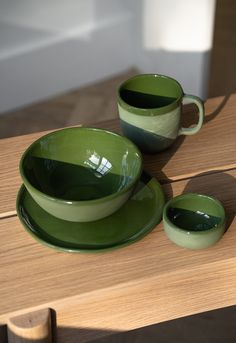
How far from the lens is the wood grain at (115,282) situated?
29.9 inches

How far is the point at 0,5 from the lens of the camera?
1.89m

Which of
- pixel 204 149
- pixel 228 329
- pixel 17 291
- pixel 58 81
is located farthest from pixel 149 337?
pixel 58 81

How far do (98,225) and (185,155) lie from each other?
0.21 m

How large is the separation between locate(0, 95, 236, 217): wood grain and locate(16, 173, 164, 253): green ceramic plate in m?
0.05

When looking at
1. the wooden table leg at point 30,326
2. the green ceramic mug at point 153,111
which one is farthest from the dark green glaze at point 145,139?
the wooden table leg at point 30,326

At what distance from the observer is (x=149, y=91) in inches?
40.3

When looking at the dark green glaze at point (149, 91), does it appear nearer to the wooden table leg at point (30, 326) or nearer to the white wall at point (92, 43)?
the wooden table leg at point (30, 326)

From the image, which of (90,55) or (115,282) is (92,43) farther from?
(115,282)

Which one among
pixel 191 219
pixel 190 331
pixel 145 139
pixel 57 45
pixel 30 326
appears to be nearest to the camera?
pixel 30 326

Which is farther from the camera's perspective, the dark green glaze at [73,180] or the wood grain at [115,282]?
the dark green glaze at [73,180]

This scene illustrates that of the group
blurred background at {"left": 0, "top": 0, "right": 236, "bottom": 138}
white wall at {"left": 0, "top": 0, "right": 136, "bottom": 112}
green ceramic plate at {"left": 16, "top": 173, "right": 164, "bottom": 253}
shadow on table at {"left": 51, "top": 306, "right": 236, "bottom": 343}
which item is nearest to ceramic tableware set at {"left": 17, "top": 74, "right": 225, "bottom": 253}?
green ceramic plate at {"left": 16, "top": 173, "right": 164, "bottom": 253}

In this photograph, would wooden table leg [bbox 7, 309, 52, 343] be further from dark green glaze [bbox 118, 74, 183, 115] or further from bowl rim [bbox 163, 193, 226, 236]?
dark green glaze [bbox 118, 74, 183, 115]

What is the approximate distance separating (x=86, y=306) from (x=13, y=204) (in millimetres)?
204

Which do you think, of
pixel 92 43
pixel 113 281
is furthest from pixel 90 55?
pixel 113 281
